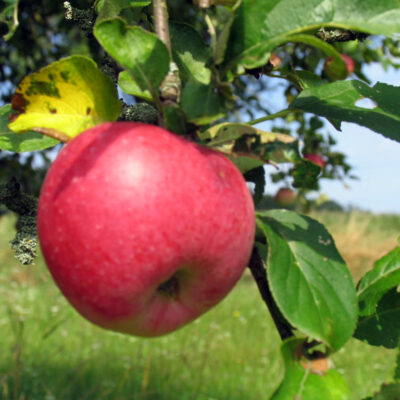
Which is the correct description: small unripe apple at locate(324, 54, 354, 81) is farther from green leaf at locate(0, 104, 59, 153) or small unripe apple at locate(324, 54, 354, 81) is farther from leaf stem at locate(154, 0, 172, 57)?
green leaf at locate(0, 104, 59, 153)

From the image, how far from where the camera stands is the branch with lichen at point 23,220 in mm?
→ 650

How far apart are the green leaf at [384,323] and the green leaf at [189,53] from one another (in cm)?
A: 42

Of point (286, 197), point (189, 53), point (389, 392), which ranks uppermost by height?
point (189, 53)

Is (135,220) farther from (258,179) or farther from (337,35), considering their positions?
(337,35)

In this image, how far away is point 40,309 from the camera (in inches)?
157

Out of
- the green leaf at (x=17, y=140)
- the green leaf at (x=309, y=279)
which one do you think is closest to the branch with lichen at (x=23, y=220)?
the green leaf at (x=17, y=140)

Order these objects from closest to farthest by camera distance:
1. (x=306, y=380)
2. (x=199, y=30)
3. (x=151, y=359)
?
(x=306, y=380), (x=199, y=30), (x=151, y=359)

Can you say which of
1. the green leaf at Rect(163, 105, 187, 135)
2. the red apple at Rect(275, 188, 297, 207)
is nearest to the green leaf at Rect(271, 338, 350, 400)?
the green leaf at Rect(163, 105, 187, 135)

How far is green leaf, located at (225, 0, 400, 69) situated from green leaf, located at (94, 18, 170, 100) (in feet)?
0.24

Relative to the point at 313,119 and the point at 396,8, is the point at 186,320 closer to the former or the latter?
the point at 396,8

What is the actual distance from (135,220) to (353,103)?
0.33 m

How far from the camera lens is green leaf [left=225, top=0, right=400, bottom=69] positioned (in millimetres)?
459

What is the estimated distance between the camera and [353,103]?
1.93 ft

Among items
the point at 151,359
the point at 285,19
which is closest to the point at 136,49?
the point at 285,19
